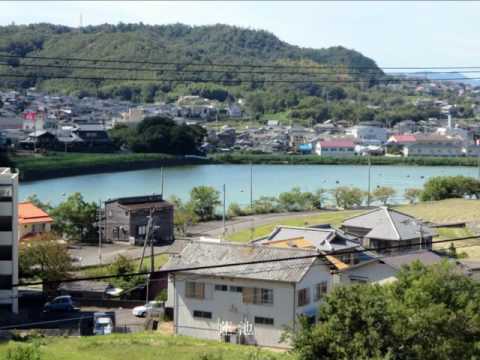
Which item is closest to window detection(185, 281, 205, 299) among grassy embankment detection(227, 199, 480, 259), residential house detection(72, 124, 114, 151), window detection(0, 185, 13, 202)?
window detection(0, 185, 13, 202)

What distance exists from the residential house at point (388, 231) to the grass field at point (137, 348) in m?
2.47

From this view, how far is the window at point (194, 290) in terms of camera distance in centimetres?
509

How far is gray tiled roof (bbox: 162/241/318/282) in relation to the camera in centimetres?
492

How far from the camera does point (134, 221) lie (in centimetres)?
904

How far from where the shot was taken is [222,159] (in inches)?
800

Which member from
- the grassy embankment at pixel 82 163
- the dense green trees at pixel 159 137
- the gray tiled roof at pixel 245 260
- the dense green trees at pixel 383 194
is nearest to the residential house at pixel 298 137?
the dense green trees at pixel 159 137

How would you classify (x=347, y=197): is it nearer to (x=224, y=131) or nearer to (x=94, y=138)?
(x=94, y=138)

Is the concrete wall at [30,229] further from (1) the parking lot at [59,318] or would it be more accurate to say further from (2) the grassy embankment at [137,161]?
(2) the grassy embankment at [137,161]

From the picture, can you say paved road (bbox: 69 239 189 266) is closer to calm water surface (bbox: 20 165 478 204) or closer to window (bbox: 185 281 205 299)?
window (bbox: 185 281 205 299)

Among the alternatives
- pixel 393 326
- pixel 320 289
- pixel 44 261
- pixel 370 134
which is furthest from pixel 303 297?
pixel 370 134

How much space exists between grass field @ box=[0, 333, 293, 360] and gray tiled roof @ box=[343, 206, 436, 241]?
8.35 ft

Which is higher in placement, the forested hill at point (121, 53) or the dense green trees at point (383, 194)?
the forested hill at point (121, 53)

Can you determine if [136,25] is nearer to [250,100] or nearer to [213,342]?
[250,100]

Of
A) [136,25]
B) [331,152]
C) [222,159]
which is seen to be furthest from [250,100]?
[136,25]
